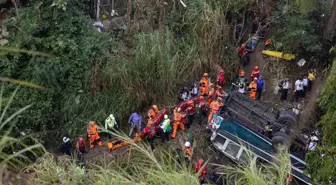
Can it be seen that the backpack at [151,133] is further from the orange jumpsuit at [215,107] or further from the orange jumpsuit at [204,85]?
the orange jumpsuit at [204,85]

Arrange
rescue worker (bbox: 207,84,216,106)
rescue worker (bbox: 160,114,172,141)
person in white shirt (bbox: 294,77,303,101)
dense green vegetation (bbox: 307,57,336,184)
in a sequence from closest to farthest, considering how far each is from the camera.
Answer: dense green vegetation (bbox: 307,57,336,184) < rescue worker (bbox: 160,114,172,141) < rescue worker (bbox: 207,84,216,106) < person in white shirt (bbox: 294,77,303,101)

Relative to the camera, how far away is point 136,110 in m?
14.1

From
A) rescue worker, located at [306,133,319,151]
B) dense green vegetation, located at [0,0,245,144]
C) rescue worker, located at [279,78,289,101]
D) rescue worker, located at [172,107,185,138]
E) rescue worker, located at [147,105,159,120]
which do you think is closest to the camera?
rescue worker, located at [306,133,319,151]

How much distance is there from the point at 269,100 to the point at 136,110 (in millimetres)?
3942

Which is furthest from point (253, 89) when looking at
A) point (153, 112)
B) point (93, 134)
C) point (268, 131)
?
point (93, 134)

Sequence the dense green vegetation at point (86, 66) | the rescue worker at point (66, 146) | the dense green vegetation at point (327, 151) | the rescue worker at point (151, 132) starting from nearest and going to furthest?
the dense green vegetation at point (327, 151)
the rescue worker at point (151, 132)
the rescue worker at point (66, 146)
the dense green vegetation at point (86, 66)

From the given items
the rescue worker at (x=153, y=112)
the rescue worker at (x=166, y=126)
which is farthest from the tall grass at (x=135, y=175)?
the rescue worker at (x=153, y=112)

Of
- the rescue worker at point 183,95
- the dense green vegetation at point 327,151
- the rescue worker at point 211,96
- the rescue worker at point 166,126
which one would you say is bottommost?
the rescue worker at point 166,126

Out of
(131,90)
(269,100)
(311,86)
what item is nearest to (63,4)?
(131,90)

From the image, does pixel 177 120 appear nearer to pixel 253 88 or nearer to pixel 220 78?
pixel 220 78

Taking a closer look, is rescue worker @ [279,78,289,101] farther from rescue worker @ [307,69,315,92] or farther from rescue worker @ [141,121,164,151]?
rescue worker @ [141,121,164,151]

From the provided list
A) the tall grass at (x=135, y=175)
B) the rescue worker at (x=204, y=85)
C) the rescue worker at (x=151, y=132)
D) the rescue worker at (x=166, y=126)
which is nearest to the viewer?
the tall grass at (x=135, y=175)

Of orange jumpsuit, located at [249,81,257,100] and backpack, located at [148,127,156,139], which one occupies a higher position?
orange jumpsuit, located at [249,81,257,100]

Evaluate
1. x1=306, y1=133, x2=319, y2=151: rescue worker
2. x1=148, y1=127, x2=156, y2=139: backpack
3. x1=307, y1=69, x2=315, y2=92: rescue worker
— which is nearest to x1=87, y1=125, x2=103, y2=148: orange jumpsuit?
x1=148, y1=127, x2=156, y2=139: backpack
